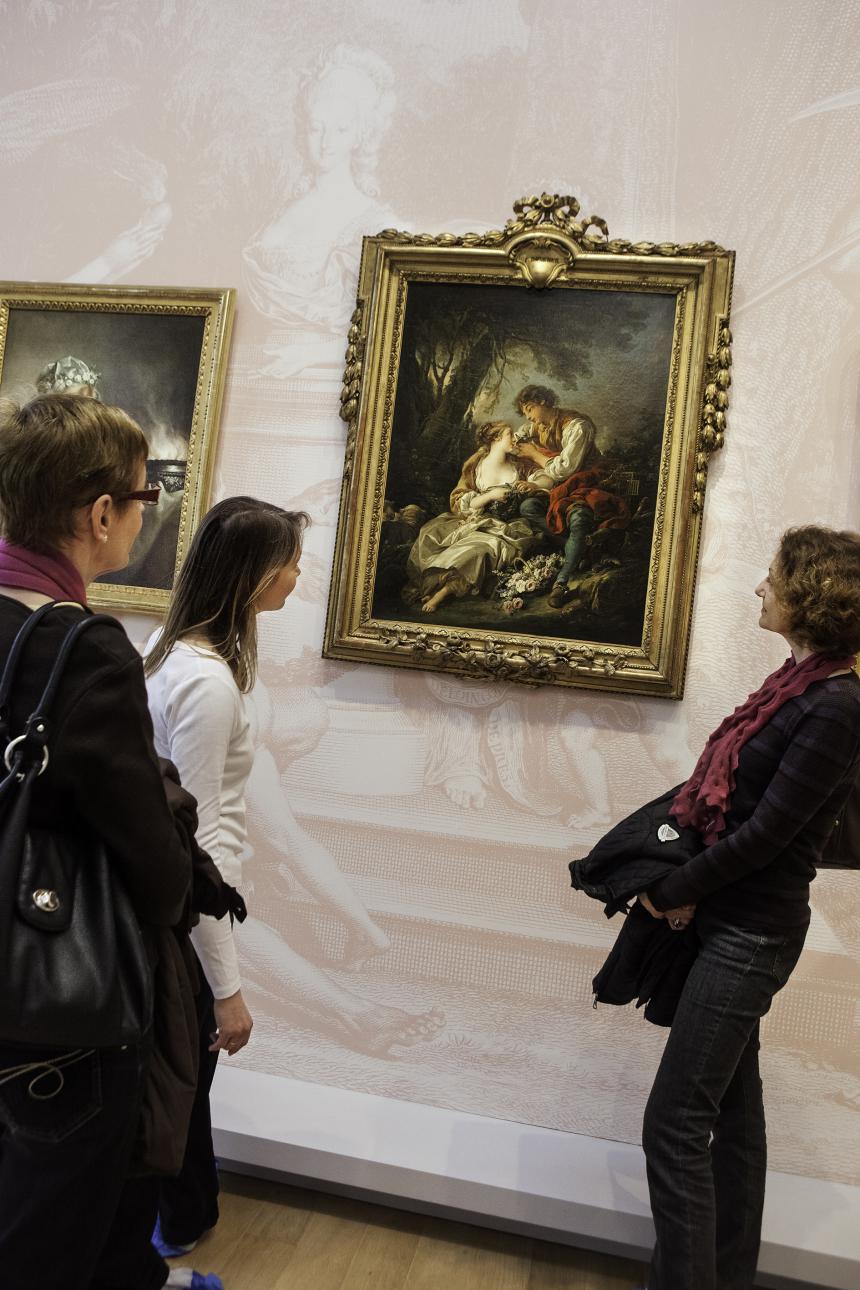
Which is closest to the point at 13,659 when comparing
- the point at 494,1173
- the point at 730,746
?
the point at 730,746

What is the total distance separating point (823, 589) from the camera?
2777mm

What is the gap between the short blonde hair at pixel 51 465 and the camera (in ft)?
6.42

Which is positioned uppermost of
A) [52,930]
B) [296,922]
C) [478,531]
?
[478,531]

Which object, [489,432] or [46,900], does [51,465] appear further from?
[489,432]

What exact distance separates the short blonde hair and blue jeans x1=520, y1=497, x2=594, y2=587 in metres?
2.20

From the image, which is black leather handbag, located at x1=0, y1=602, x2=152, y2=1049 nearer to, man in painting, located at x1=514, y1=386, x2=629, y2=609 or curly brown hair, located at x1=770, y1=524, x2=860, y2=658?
curly brown hair, located at x1=770, y1=524, x2=860, y2=658

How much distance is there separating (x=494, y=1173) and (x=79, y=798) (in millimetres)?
2485

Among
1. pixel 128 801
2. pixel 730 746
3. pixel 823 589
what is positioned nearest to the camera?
pixel 128 801

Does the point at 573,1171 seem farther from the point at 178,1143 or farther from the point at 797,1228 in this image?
the point at 178,1143

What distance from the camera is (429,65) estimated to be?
420 centimetres

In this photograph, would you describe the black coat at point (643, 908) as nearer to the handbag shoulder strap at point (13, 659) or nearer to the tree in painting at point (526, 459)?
the tree in painting at point (526, 459)

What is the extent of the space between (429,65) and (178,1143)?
394 cm

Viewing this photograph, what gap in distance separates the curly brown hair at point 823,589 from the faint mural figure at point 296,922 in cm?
199

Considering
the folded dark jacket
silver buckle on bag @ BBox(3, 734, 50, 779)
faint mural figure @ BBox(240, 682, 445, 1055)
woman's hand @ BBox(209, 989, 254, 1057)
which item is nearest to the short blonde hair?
silver buckle on bag @ BBox(3, 734, 50, 779)
